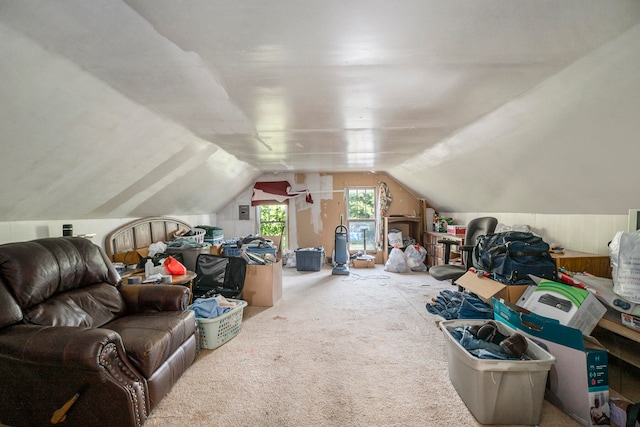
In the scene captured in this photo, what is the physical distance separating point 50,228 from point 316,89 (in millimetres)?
2818

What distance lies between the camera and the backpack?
7.43ft

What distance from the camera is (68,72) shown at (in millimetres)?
1545

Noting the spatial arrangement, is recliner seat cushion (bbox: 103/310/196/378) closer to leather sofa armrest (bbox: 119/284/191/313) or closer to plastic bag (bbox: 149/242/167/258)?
leather sofa armrest (bbox: 119/284/191/313)

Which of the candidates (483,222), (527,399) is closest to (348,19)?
(527,399)

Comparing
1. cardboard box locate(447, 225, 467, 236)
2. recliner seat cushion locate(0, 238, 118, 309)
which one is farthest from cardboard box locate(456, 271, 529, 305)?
recliner seat cushion locate(0, 238, 118, 309)

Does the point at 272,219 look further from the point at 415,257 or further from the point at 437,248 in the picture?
the point at 437,248

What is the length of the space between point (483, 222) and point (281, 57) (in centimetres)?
286

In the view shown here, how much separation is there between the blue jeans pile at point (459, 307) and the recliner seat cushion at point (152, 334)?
2.33m

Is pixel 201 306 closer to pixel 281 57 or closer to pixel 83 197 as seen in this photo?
pixel 83 197

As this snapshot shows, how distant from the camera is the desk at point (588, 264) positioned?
2295mm

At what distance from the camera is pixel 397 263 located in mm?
5270

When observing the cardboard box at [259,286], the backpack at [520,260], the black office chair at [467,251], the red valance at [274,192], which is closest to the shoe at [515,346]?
the backpack at [520,260]

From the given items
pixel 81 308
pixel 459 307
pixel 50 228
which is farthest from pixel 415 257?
pixel 50 228

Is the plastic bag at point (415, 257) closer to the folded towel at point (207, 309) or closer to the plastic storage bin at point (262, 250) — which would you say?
the plastic storage bin at point (262, 250)
